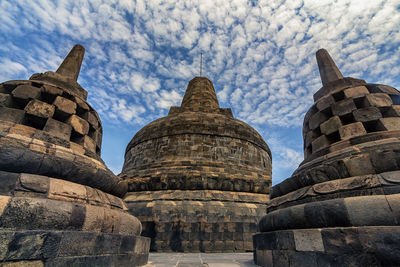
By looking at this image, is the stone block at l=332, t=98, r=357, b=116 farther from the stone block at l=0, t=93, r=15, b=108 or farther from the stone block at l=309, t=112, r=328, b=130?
the stone block at l=0, t=93, r=15, b=108

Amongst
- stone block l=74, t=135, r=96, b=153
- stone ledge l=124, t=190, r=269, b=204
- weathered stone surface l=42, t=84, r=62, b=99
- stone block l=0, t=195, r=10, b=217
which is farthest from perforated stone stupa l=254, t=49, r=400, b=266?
weathered stone surface l=42, t=84, r=62, b=99

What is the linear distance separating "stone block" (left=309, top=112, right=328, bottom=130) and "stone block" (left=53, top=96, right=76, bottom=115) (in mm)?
6129

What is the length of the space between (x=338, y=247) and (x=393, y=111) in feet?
12.2

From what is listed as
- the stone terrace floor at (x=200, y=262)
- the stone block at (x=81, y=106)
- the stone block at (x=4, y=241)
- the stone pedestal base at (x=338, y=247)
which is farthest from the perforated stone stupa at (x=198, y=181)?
the stone block at (x=4, y=241)

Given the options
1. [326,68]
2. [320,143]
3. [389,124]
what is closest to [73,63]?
[320,143]

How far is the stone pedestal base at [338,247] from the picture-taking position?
250 centimetres

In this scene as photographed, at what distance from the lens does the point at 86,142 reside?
505 centimetres

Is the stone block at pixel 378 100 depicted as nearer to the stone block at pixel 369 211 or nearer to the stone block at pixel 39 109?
the stone block at pixel 369 211

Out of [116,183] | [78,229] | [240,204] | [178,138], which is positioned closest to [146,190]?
[178,138]

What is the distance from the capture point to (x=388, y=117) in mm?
4594

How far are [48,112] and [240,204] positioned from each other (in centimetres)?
850

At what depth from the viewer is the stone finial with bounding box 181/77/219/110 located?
1686cm

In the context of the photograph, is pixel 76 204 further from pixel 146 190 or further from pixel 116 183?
pixel 146 190

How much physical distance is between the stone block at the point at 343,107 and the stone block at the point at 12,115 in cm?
706
